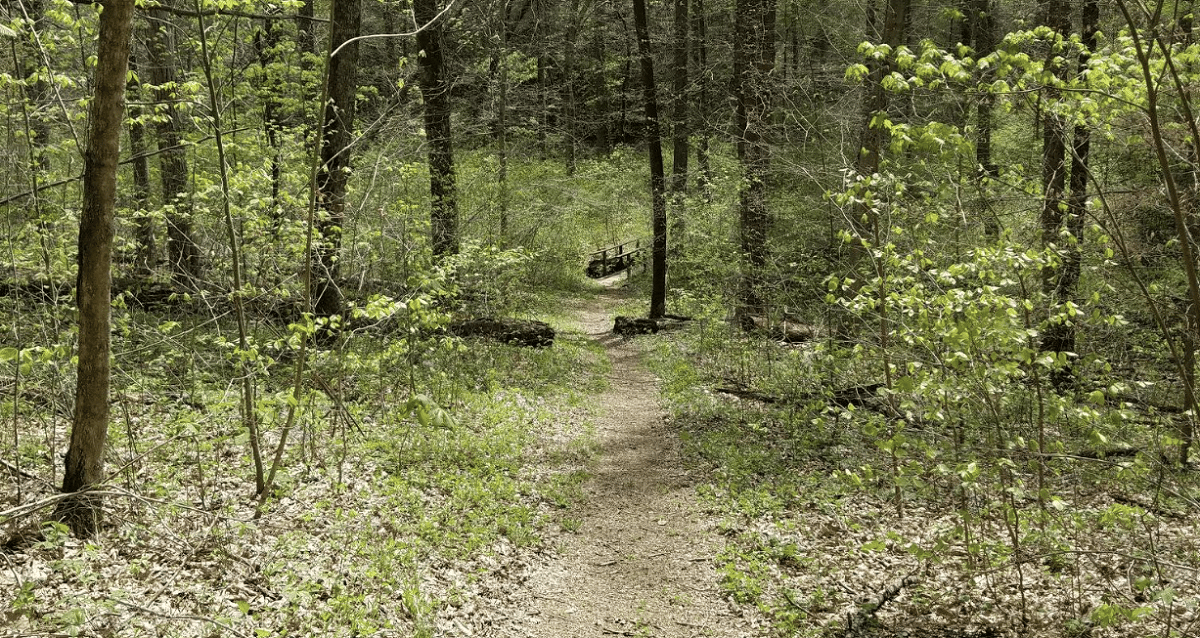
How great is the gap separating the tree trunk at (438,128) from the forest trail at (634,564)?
527 cm

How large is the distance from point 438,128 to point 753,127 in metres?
6.37

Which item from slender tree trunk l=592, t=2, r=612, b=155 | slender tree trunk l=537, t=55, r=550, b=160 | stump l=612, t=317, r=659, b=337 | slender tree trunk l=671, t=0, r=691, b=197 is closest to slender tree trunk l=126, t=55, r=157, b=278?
slender tree trunk l=537, t=55, r=550, b=160

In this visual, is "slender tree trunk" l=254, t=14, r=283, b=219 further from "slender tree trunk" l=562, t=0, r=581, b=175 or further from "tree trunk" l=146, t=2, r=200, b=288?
"slender tree trunk" l=562, t=0, r=581, b=175

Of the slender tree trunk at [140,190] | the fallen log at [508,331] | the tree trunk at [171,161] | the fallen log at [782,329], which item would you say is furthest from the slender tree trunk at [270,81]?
the fallen log at [782,329]

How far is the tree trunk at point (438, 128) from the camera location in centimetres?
1256

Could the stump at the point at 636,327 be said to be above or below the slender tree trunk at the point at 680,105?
below

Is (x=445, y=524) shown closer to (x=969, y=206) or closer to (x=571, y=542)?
(x=571, y=542)

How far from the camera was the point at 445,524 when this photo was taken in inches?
258

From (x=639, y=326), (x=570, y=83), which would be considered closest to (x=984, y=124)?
(x=639, y=326)

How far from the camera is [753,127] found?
46.3ft

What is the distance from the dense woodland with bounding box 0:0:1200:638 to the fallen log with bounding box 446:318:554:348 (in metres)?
0.07

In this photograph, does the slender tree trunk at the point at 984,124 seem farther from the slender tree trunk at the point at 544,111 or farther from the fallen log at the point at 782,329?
the slender tree trunk at the point at 544,111

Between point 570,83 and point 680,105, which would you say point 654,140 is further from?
point 570,83

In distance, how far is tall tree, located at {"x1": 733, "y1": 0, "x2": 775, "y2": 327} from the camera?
1402 centimetres
